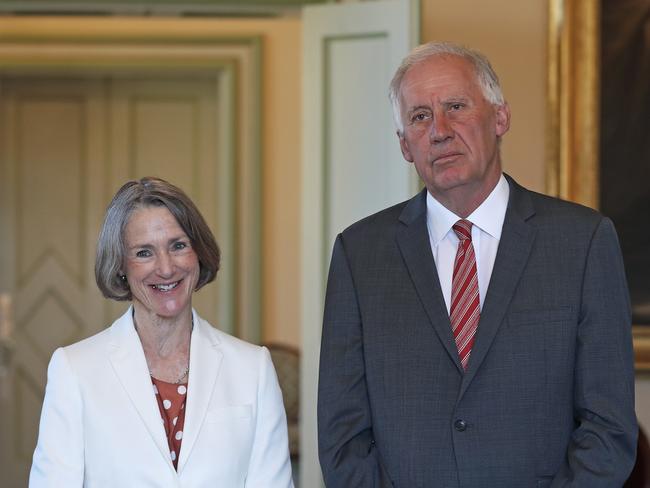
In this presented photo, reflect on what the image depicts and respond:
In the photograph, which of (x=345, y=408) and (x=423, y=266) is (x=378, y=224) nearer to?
(x=423, y=266)

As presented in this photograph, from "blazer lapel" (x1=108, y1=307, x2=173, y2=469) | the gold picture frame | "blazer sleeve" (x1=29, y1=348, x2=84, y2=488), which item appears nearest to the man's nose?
"blazer lapel" (x1=108, y1=307, x2=173, y2=469)

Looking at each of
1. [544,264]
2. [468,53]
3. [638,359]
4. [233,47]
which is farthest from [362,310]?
[233,47]

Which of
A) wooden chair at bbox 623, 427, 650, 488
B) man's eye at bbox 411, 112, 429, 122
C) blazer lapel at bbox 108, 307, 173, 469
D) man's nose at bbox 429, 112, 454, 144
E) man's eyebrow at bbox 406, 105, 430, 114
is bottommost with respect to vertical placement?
wooden chair at bbox 623, 427, 650, 488

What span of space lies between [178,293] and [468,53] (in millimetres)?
880

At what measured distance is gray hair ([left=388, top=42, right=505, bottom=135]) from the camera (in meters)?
2.59

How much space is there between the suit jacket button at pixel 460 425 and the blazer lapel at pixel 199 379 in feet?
1.92

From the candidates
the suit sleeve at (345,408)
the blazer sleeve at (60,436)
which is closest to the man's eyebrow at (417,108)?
the suit sleeve at (345,408)

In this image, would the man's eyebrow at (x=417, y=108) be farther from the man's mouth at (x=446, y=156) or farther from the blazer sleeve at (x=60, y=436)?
the blazer sleeve at (x=60, y=436)

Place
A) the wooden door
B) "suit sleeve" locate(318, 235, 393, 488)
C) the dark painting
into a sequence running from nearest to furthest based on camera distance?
"suit sleeve" locate(318, 235, 393, 488), the dark painting, the wooden door

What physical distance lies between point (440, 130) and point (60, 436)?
110cm

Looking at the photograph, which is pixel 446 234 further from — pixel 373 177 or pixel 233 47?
pixel 233 47

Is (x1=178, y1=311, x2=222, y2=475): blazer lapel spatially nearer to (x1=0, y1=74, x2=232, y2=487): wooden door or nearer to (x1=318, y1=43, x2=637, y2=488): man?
(x1=318, y1=43, x2=637, y2=488): man

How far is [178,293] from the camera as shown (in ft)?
8.57

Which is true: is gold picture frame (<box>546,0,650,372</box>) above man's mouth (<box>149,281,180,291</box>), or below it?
above
